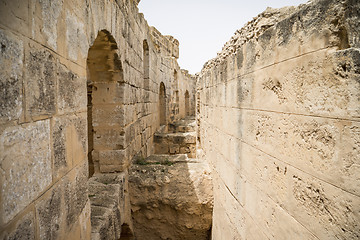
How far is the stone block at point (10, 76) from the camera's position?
1.09 m

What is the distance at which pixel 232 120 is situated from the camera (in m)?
3.39

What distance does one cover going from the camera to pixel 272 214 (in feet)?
7.39

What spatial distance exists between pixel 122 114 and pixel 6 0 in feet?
10.5

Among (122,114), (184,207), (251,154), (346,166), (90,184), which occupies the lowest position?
(184,207)

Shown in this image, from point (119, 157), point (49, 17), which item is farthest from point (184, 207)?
point (49, 17)

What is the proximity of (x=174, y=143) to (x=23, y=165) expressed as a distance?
7242 mm

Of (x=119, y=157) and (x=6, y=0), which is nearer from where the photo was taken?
(x=6, y=0)

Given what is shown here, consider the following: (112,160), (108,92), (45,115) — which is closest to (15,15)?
(45,115)

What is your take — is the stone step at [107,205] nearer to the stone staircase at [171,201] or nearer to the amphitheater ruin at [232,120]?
the amphitheater ruin at [232,120]

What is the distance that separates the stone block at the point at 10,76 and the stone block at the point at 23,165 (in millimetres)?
90

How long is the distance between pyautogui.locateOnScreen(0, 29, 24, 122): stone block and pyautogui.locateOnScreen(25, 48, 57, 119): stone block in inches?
3.1

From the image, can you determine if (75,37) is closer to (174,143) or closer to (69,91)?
(69,91)

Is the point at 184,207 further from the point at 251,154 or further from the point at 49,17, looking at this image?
the point at 49,17

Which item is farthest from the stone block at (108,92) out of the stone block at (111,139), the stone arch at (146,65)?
the stone arch at (146,65)
